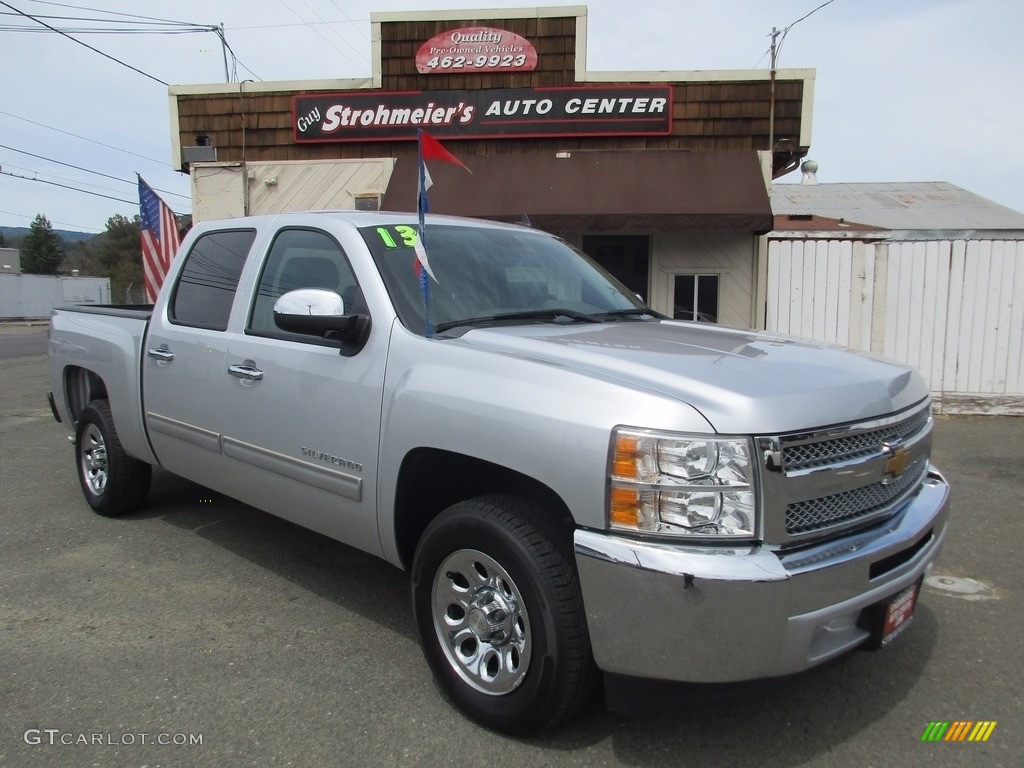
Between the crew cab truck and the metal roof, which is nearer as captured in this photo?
the crew cab truck

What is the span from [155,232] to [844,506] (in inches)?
368

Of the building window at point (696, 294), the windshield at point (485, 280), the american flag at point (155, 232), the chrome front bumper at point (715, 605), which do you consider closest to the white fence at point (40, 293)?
the american flag at point (155, 232)

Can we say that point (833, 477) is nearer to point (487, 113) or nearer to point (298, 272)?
point (298, 272)

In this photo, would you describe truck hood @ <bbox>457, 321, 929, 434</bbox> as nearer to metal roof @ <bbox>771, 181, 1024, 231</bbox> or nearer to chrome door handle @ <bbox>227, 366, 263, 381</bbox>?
chrome door handle @ <bbox>227, 366, 263, 381</bbox>

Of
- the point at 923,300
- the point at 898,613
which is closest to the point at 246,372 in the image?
the point at 898,613

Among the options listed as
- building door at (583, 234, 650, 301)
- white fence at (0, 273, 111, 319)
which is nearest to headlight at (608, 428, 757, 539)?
building door at (583, 234, 650, 301)

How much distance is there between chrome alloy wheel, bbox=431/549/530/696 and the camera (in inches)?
105

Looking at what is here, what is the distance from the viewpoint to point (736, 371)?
8.47ft

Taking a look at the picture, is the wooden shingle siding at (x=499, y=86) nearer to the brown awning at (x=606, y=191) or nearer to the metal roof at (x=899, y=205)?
the brown awning at (x=606, y=191)

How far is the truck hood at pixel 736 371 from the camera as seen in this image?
92.0 inches

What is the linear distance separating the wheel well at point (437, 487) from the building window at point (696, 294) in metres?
8.49

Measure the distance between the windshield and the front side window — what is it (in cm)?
20

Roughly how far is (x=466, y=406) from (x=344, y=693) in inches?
48.9

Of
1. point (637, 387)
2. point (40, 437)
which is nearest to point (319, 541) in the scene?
point (637, 387)
